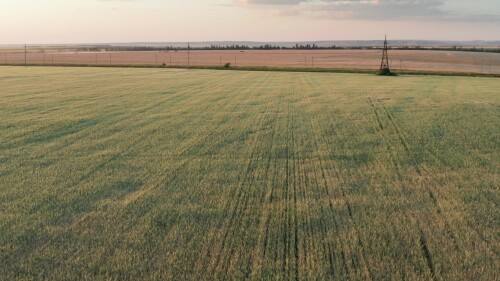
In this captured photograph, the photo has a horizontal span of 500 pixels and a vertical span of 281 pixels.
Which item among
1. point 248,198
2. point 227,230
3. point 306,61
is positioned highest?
point 306,61

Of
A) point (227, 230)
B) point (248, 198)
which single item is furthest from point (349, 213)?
point (227, 230)

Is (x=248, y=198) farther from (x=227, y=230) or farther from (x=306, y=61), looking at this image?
(x=306, y=61)

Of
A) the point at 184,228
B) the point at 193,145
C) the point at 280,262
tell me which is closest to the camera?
the point at 280,262

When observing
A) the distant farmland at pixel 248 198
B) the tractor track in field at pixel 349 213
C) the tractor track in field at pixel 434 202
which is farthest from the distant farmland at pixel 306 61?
the tractor track in field at pixel 349 213

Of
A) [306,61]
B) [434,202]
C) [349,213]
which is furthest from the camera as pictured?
[306,61]

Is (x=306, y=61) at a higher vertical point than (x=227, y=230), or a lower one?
higher

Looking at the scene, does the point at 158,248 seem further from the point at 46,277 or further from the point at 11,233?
the point at 11,233

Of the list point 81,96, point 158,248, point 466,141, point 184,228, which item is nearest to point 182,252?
point 158,248

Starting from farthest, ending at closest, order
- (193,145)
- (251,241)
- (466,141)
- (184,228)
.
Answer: (466,141) < (193,145) < (184,228) < (251,241)

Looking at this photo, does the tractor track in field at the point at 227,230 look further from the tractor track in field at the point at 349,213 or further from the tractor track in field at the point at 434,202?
the tractor track in field at the point at 434,202
